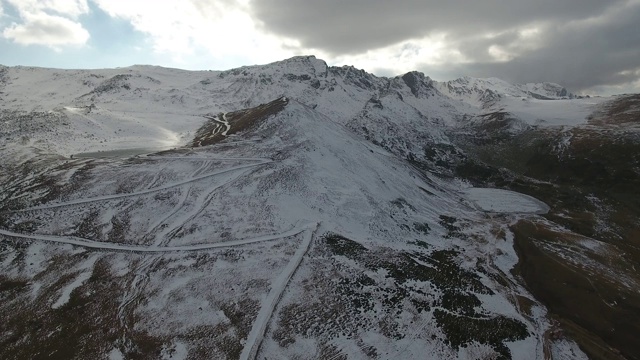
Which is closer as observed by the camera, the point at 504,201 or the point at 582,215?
the point at 582,215

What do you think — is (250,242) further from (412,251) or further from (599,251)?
(599,251)

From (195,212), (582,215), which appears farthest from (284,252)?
(582,215)

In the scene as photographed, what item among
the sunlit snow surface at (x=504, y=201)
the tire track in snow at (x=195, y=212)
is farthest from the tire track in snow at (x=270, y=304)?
the sunlit snow surface at (x=504, y=201)

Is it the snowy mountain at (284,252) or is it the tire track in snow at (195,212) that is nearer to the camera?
the snowy mountain at (284,252)

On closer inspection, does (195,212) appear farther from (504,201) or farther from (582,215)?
(582,215)

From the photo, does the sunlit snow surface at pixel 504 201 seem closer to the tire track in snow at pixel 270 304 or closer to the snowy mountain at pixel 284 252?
the snowy mountain at pixel 284 252

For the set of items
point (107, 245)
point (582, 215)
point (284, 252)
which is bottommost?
point (582, 215)

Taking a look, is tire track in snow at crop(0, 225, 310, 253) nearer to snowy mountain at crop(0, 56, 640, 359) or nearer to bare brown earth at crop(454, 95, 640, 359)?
snowy mountain at crop(0, 56, 640, 359)
